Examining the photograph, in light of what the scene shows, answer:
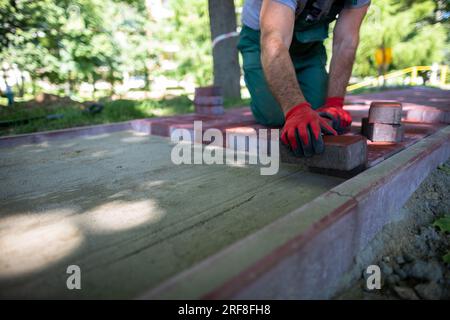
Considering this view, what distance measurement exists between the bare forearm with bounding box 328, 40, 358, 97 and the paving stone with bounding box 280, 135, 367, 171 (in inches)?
32.8

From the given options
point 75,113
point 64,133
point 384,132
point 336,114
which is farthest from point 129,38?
point 384,132

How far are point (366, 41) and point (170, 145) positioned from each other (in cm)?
1510

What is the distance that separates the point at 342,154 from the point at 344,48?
3.83 feet

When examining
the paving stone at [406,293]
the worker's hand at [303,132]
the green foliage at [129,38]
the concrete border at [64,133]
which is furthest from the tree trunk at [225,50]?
the paving stone at [406,293]

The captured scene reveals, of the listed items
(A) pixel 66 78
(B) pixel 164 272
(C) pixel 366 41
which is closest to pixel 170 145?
(B) pixel 164 272

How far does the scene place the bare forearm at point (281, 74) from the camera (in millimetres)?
1618

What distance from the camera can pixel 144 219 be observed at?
1233 millimetres

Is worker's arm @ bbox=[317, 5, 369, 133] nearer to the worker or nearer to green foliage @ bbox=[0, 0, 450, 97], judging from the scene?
the worker

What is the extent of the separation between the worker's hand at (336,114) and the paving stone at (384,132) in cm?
14

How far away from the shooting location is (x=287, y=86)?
164cm

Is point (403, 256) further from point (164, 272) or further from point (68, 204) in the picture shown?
point (68, 204)

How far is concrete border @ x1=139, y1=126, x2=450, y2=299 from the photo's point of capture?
721 mm

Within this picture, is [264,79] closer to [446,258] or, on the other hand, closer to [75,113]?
[446,258]

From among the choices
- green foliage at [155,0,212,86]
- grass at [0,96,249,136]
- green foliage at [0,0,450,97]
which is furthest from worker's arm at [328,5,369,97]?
green foliage at [155,0,212,86]
